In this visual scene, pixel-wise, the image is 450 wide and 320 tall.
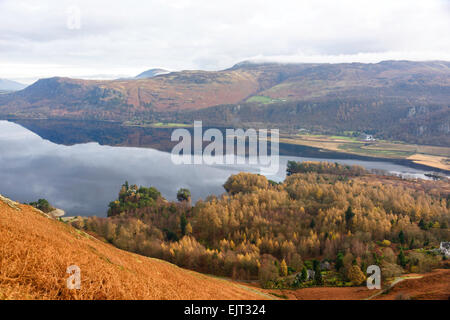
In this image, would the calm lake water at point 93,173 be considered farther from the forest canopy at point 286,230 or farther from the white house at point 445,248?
the white house at point 445,248

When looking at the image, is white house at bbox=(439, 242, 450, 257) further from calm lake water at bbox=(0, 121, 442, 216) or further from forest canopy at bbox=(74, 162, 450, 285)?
calm lake water at bbox=(0, 121, 442, 216)

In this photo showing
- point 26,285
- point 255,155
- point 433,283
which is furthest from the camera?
point 255,155

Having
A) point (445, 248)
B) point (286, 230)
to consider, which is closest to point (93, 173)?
point (286, 230)

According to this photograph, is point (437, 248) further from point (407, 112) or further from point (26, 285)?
point (407, 112)

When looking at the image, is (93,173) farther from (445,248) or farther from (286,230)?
(445,248)

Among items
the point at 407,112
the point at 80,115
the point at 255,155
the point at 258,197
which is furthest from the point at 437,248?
the point at 80,115

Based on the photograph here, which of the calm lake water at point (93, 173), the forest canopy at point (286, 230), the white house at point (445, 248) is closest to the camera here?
the forest canopy at point (286, 230)

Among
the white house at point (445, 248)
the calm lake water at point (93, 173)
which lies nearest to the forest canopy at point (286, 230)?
the white house at point (445, 248)

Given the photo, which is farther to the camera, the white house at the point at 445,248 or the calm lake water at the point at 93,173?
the calm lake water at the point at 93,173
